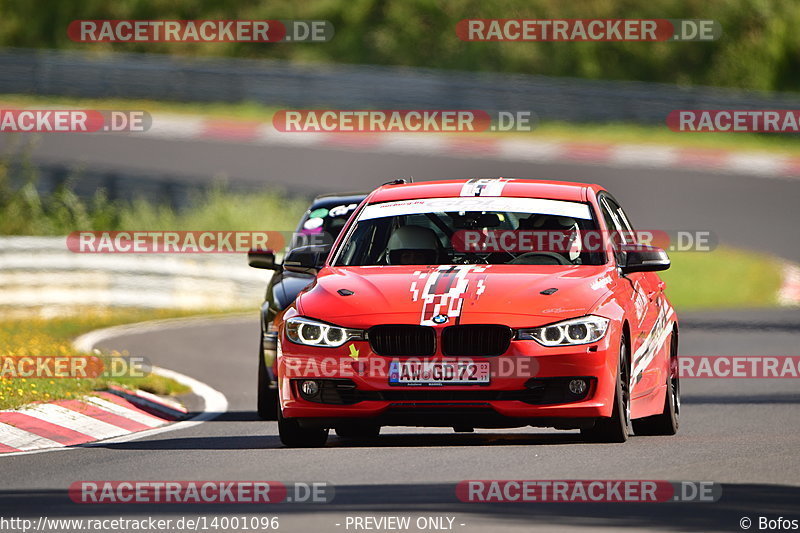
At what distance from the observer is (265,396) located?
13.5 metres

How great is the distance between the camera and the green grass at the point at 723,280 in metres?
26.3

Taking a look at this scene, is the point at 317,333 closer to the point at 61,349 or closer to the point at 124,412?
the point at 124,412

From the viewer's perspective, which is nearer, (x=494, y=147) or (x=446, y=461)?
(x=446, y=461)

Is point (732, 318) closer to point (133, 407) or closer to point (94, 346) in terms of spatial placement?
point (94, 346)

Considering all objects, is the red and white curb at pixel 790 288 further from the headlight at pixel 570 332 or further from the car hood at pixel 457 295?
the headlight at pixel 570 332

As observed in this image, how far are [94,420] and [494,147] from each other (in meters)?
23.2

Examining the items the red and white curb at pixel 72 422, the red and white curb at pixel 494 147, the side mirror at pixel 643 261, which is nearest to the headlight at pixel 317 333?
the side mirror at pixel 643 261

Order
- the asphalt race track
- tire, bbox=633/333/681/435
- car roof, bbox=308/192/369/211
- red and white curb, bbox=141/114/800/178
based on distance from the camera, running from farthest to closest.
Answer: red and white curb, bbox=141/114/800/178 < car roof, bbox=308/192/369/211 < tire, bbox=633/333/681/435 < the asphalt race track

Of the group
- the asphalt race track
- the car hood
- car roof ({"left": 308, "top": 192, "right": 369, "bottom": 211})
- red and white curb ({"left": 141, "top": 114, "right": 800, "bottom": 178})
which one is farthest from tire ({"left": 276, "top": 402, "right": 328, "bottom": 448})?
red and white curb ({"left": 141, "top": 114, "right": 800, "bottom": 178})

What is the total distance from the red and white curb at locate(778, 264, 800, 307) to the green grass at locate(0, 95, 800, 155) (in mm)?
8820

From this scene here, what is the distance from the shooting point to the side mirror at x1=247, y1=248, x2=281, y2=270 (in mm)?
13500

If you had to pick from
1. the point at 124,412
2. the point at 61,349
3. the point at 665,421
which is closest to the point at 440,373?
the point at 665,421

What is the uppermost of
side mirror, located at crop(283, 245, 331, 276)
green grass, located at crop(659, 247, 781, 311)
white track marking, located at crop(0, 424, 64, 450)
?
side mirror, located at crop(283, 245, 331, 276)

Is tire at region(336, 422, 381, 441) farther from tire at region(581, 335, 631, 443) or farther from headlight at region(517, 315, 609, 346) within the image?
headlight at region(517, 315, 609, 346)
